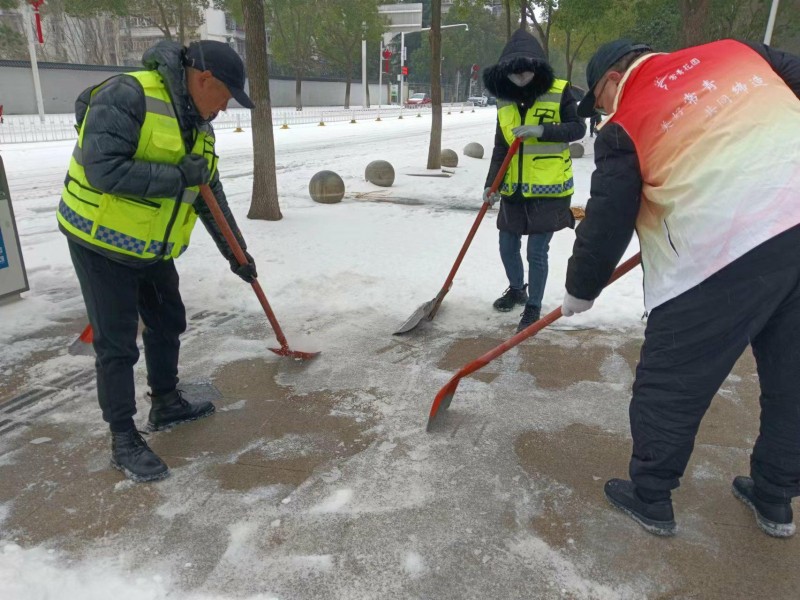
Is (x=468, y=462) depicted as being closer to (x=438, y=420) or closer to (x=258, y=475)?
(x=438, y=420)

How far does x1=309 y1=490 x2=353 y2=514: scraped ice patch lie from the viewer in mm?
2555

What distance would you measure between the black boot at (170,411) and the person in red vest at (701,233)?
6.88ft

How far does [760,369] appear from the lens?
2.36 meters

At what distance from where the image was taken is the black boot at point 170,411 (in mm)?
3232

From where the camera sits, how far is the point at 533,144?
431 centimetres

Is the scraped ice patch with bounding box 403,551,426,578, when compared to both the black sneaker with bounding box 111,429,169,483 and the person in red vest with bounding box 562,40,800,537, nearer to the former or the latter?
the person in red vest with bounding box 562,40,800,537

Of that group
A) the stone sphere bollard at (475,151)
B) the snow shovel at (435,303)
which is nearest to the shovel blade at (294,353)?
the snow shovel at (435,303)

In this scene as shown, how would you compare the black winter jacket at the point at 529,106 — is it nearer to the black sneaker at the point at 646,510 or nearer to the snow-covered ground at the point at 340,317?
the snow-covered ground at the point at 340,317

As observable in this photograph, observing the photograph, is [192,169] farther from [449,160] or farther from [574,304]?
[449,160]

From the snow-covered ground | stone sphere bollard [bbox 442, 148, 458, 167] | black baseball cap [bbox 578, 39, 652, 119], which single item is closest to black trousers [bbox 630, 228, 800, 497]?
the snow-covered ground

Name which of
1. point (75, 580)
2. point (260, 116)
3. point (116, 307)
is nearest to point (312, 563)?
point (75, 580)

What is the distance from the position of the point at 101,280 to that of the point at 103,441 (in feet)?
2.94

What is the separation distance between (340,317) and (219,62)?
A: 2.55 m

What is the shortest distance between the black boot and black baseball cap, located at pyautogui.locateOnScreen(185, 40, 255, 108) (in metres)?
1.58
